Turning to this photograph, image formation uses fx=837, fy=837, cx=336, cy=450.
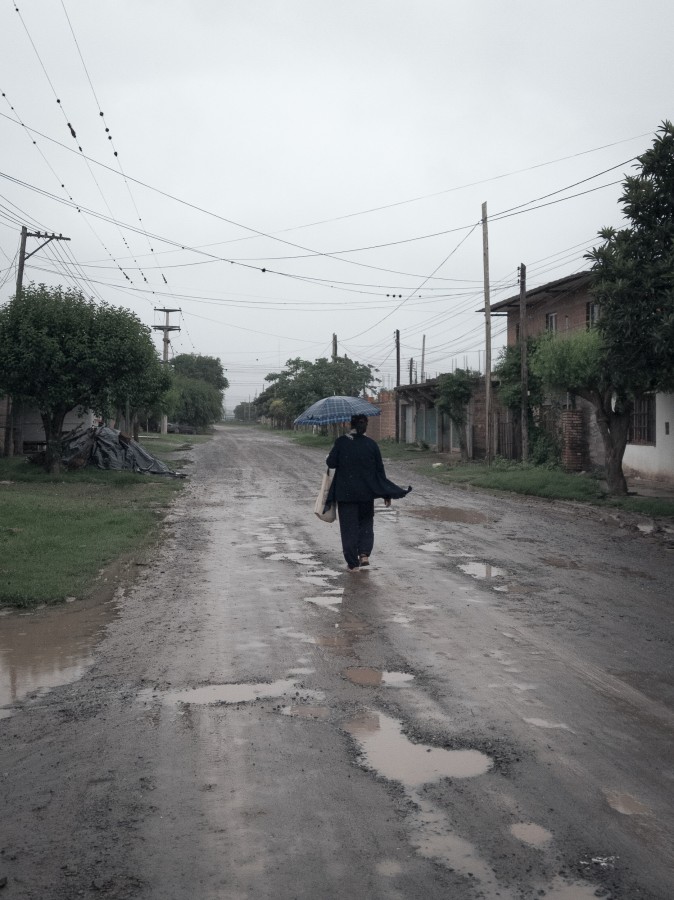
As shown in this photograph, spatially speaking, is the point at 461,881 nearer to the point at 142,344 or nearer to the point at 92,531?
the point at 92,531

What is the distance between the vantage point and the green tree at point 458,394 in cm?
3388

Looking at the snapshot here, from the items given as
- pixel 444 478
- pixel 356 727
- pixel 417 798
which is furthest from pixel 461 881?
pixel 444 478

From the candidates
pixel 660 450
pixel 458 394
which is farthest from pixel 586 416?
pixel 458 394

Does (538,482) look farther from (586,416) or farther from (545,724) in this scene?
(545,724)

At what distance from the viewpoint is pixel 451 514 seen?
16.0m

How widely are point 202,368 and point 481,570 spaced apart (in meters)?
99.2

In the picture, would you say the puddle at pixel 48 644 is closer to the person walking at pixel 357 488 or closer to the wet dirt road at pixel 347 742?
the wet dirt road at pixel 347 742

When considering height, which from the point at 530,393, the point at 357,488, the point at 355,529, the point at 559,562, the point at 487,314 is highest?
the point at 487,314

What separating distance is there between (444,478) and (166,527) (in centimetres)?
1356

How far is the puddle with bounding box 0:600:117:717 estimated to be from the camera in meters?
5.74

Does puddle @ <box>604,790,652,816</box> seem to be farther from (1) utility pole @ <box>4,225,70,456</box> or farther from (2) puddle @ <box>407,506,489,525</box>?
(1) utility pole @ <box>4,225,70,456</box>

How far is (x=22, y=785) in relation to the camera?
3.93 m

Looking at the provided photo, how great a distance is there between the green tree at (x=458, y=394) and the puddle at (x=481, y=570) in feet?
78.0

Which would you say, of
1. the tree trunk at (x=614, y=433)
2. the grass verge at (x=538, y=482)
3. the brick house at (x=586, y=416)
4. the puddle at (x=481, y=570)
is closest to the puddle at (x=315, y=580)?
the puddle at (x=481, y=570)
